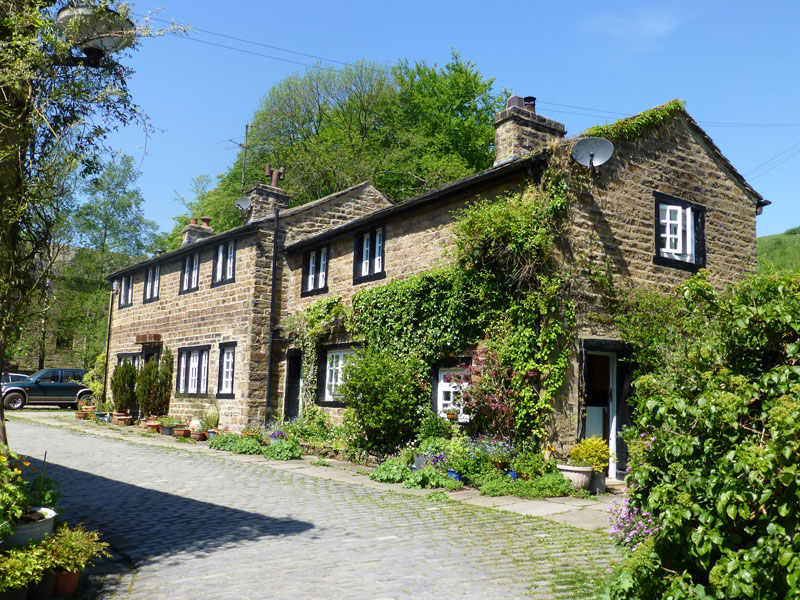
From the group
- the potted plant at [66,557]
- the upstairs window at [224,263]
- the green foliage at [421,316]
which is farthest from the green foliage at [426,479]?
the upstairs window at [224,263]

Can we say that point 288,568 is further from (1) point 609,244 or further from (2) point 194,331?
(2) point 194,331

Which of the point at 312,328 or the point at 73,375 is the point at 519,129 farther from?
the point at 73,375

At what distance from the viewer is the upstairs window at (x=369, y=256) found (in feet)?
52.9

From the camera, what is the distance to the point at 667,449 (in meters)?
4.20

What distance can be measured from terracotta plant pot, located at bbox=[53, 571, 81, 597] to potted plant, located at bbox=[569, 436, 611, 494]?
7868mm

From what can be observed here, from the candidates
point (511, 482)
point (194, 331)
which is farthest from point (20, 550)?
point (194, 331)

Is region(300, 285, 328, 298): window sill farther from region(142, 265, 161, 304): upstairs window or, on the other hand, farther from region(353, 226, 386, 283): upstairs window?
region(142, 265, 161, 304): upstairs window

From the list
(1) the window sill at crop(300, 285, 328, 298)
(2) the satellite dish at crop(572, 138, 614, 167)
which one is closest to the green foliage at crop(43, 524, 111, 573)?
(2) the satellite dish at crop(572, 138, 614, 167)

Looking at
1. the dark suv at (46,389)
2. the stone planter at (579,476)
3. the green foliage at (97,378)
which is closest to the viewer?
the stone planter at (579,476)

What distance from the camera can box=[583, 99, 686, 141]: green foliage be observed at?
12.8 meters

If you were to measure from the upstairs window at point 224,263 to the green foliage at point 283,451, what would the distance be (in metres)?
6.39

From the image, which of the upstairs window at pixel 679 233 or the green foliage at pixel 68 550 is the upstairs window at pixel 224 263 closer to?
the upstairs window at pixel 679 233

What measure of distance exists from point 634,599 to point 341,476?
28.0ft

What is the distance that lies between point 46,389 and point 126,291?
7.18 meters
